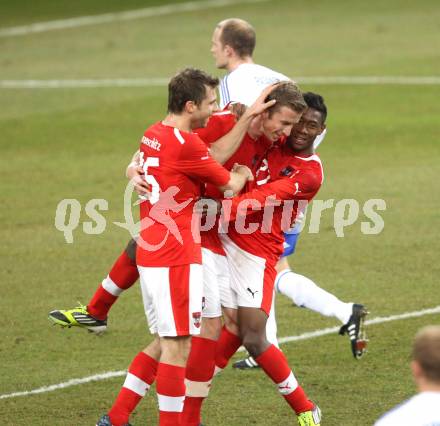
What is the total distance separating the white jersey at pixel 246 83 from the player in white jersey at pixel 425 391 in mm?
4616

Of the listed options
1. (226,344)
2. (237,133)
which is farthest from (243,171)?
(226,344)

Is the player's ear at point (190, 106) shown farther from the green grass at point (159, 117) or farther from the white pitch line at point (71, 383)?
the white pitch line at point (71, 383)

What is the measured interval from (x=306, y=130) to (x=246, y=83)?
202cm

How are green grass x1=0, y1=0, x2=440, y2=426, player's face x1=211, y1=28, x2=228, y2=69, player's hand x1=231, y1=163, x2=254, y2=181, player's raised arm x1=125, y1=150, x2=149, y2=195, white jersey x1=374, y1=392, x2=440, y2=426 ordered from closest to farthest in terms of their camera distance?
white jersey x1=374, y1=392, x2=440, y2=426, player's raised arm x1=125, y1=150, x2=149, y2=195, player's hand x1=231, y1=163, x2=254, y2=181, green grass x1=0, y1=0, x2=440, y2=426, player's face x1=211, y1=28, x2=228, y2=69

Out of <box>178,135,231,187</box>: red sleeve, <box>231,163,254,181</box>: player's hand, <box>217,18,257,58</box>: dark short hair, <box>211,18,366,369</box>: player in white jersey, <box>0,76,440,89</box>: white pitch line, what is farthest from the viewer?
<box>0,76,440,89</box>: white pitch line

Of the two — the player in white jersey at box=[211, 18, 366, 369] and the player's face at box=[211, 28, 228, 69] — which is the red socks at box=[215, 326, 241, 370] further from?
the player's face at box=[211, 28, 228, 69]

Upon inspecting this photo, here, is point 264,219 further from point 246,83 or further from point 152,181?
point 246,83

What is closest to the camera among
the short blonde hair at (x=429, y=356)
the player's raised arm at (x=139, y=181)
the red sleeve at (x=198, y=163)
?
the short blonde hair at (x=429, y=356)

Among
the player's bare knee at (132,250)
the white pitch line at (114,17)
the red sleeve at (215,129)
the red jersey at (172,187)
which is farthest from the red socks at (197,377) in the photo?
the white pitch line at (114,17)

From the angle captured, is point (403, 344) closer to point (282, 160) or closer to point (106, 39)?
point (282, 160)

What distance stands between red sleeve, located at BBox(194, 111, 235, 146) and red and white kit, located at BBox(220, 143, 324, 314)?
17.1 inches

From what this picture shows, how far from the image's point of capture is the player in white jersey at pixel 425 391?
16.4ft

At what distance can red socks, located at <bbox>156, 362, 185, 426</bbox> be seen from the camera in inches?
285

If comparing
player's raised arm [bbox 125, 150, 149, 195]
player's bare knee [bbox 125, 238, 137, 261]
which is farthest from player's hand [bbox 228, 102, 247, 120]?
player's bare knee [bbox 125, 238, 137, 261]
